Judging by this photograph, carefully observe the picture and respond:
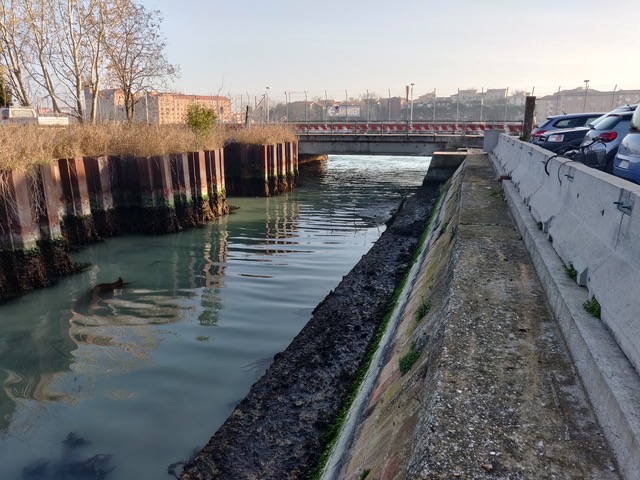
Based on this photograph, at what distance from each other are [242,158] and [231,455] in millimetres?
19166

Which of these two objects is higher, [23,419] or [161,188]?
[161,188]

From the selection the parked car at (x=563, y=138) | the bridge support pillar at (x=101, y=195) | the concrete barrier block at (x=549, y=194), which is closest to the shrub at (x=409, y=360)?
the concrete barrier block at (x=549, y=194)

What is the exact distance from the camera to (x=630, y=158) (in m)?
6.30

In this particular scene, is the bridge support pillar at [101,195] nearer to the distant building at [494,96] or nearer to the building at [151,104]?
the building at [151,104]

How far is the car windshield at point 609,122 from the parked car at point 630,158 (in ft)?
10.8

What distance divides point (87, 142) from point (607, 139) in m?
13.3

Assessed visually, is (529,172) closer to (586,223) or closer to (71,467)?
(586,223)

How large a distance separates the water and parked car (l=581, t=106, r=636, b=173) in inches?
210

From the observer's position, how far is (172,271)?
10.9m

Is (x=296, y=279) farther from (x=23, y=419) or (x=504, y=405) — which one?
(x=504, y=405)

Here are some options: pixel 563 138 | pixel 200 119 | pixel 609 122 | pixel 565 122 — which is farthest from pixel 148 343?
pixel 565 122

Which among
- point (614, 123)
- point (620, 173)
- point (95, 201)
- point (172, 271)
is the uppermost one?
point (614, 123)

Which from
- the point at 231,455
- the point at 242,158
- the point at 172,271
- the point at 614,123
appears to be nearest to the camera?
the point at 231,455

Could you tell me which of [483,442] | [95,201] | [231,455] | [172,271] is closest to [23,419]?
[231,455]
